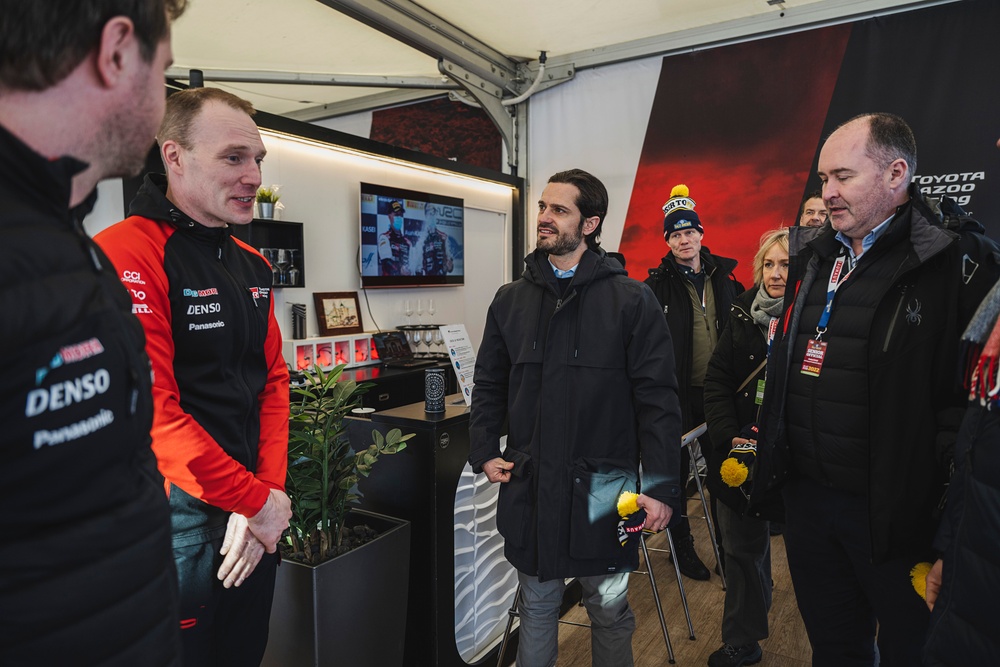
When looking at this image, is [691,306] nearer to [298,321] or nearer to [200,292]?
[200,292]

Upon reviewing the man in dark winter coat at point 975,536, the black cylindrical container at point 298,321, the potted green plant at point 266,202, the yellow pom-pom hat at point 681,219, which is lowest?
the man in dark winter coat at point 975,536

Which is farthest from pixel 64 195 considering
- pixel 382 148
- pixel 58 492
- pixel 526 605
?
pixel 382 148

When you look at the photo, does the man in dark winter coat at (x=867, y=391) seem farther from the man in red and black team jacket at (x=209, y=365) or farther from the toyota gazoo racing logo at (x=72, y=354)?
the toyota gazoo racing logo at (x=72, y=354)

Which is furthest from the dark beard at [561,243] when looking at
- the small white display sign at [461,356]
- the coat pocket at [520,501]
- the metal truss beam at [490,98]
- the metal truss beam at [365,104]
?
the metal truss beam at [365,104]

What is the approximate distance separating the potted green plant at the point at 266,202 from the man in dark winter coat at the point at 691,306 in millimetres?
2557

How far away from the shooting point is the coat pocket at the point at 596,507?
187 centimetres

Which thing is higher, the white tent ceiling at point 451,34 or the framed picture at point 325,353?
the white tent ceiling at point 451,34

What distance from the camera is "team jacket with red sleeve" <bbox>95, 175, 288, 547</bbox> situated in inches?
49.9

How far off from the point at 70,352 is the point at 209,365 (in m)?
0.73

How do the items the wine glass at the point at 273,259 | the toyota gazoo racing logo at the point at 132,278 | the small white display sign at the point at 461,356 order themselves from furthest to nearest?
the wine glass at the point at 273,259 < the small white display sign at the point at 461,356 < the toyota gazoo racing logo at the point at 132,278

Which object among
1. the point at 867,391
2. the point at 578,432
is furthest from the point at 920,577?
the point at 578,432

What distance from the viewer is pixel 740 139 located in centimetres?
530

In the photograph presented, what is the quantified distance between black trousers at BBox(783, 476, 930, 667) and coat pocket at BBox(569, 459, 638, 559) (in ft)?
1.65

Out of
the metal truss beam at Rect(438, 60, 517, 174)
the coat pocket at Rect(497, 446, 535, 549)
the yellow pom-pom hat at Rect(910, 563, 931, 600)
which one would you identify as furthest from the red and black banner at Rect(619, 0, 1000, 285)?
the coat pocket at Rect(497, 446, 535, 549)
